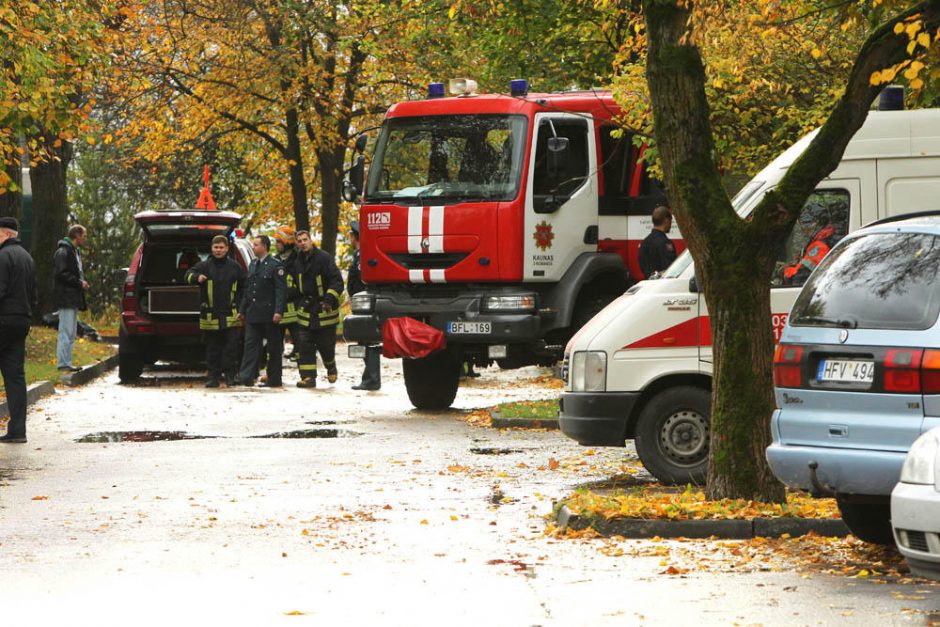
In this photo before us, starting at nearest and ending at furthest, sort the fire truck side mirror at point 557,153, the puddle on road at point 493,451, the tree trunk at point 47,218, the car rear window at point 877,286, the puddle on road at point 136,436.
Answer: the car rear window at point 877,286 → the puddle on road at point 493,451 → the puddle on road at point 136,436 → the fire truck side mirror at point 557,153 → the tree trunk at point 47,218

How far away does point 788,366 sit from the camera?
853 cm

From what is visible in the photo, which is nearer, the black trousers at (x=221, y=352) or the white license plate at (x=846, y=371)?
the white license plate at (x=846, y=371)

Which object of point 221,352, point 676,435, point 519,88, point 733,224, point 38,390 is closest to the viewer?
point 733,224

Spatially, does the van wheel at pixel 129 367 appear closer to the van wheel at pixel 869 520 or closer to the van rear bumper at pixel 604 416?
the van rear bumper at pixel 604 416

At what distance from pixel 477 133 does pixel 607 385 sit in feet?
20.9

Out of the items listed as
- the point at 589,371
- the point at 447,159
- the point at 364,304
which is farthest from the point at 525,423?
the point at 589,371

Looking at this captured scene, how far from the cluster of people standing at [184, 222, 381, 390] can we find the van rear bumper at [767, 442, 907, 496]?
12951 mm

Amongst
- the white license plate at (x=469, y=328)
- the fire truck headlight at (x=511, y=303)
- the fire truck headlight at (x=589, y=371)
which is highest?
the fire truck headlight at (x=511, y=303)

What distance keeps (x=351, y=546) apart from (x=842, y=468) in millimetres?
2716

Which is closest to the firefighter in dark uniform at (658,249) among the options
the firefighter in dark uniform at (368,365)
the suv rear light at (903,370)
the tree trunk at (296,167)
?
the firefighter in dark uniform at (368,365)

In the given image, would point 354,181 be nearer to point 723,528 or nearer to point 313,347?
point 313,347

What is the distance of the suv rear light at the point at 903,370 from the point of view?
7910 millimetres

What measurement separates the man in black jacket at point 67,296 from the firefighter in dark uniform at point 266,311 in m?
2.56

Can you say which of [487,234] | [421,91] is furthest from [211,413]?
[421,91]
